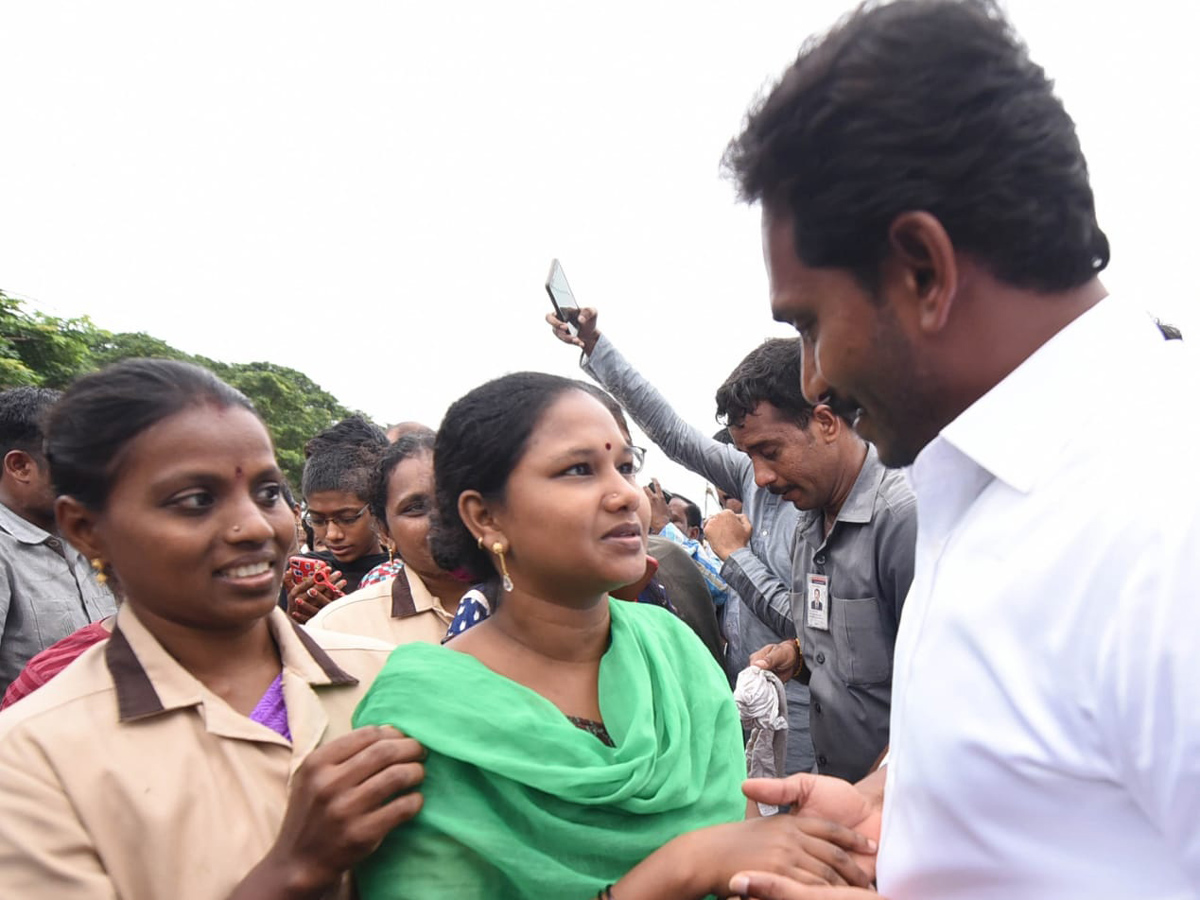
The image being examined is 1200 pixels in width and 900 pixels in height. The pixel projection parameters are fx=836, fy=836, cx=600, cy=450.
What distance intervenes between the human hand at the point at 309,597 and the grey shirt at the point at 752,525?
5.66 ft

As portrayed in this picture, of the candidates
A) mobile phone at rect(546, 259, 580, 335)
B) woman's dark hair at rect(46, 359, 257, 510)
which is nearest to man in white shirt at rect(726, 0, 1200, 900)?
woman's dark hair at rect(46, 359, 257, 510)

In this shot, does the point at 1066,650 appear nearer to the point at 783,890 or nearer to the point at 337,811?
the point at 783,890

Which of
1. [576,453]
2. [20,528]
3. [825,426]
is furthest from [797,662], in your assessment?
[20,528]

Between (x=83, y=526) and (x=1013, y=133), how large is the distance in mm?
1868

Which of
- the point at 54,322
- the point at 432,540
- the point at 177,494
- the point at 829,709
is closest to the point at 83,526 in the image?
the point at 177,494

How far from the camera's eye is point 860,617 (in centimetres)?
269

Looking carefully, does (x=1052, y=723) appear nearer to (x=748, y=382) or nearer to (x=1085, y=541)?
(x=1085, y=541)

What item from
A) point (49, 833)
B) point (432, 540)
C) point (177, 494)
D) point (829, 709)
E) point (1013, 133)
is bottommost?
point (829, 709)

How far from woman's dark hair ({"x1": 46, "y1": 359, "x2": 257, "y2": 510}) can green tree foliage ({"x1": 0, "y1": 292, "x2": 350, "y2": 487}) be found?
3.1 inches

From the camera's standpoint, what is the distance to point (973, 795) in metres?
1.02

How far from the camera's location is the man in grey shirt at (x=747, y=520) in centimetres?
355

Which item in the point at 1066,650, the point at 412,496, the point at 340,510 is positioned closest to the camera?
the point at 1066,650

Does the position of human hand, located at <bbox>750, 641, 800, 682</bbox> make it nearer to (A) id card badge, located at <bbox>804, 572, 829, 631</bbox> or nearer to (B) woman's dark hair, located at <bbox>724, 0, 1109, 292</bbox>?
(A) id card badge, located at <bbox>804, 572, 829, 631</bbox>

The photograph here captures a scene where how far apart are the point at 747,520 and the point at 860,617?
1.36m
